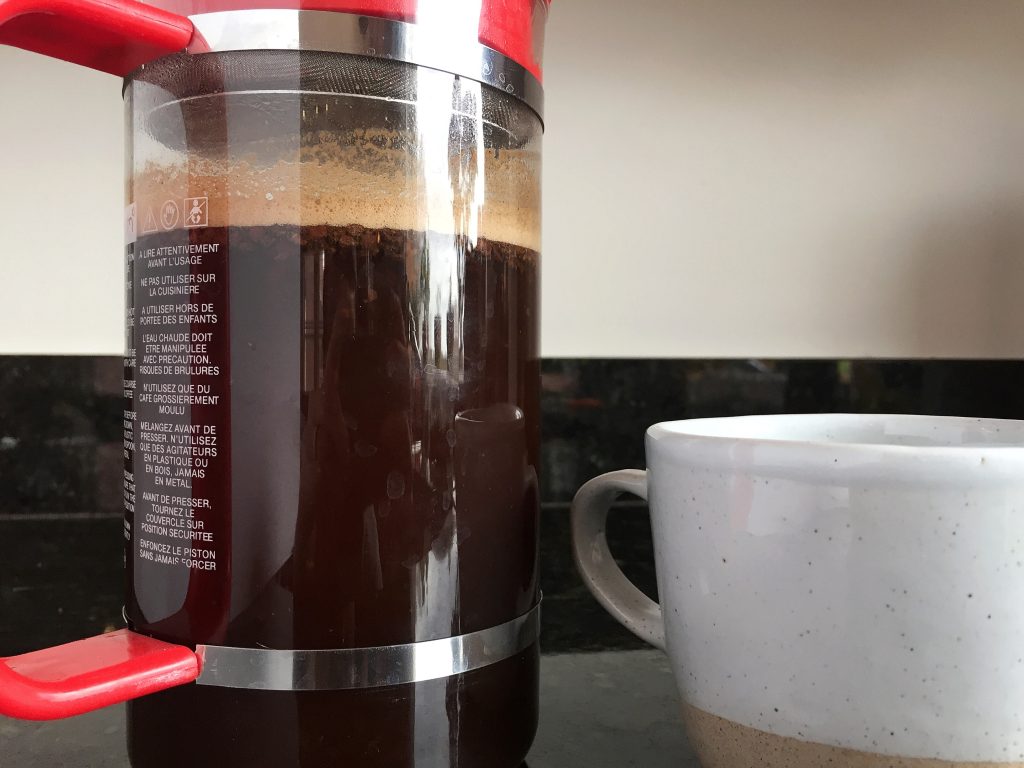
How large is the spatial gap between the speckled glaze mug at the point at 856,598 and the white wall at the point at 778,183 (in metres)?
0.36

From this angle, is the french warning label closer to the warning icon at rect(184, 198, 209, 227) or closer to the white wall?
the warning icon at rect(184, 198, 209, 227)

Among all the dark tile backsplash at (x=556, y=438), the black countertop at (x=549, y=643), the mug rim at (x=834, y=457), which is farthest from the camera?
the dark tile backsplash at (x=556, y=438)

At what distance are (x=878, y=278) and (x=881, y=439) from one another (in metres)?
0.29

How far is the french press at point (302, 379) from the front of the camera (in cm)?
31

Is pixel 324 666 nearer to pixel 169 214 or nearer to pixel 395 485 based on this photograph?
pixel 395 485

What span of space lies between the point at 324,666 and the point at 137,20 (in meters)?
0.24

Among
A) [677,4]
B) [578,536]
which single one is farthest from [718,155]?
[578,536]

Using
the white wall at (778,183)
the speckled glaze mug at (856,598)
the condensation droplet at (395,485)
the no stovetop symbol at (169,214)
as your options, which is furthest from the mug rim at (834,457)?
the white wall at (778,183)

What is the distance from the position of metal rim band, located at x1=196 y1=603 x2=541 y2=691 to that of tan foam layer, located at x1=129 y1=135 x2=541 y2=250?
0.52 feet

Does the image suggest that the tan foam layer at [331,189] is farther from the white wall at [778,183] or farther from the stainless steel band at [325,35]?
the white wall at [778,183]

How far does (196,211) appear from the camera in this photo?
1.04ft

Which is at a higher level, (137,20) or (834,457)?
(137,20)

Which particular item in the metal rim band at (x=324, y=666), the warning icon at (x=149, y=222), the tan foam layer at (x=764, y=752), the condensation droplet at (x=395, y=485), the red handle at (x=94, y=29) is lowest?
the tan foam layer at (x=764, y=752)

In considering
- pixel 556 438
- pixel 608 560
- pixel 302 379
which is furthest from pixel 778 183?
pixel 302 379
